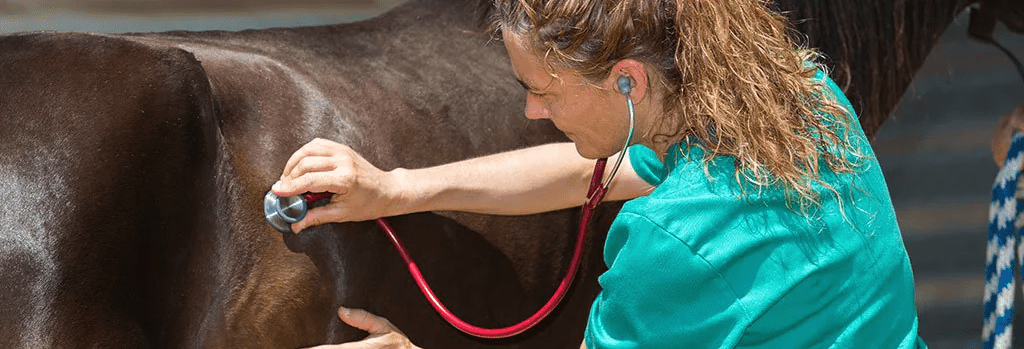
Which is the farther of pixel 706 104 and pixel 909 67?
pixel 909 67

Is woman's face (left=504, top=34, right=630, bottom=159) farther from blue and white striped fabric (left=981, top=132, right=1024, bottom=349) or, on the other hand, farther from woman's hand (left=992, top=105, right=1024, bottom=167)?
woman's hand (left=992, top=105, right=1024, bottom=167)

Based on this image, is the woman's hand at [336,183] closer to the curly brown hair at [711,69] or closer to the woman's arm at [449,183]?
the woman's arm at [449,183]

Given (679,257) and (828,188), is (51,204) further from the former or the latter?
(828,188)

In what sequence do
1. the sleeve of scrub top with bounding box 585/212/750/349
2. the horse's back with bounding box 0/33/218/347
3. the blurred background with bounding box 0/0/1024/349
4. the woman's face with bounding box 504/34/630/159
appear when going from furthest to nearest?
the blurred background with bounding box 0/0/1024/349, the horse's back with bounding box 0/33/218/347, the woman's face with bounding box 504/34/630/159, the sleeve of scrub top with bounding box 585/212/750/349

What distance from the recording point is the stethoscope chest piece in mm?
1601

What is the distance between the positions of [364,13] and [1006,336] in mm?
1998

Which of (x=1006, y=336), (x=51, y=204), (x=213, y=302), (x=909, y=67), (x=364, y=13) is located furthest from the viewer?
(x=364, y=13)

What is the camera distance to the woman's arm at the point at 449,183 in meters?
1.58

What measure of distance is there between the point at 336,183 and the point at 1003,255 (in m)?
1.33

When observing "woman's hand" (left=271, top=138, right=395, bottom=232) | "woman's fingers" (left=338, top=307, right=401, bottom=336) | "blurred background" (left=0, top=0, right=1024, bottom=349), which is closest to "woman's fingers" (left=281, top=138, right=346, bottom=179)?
"woman's hand" (left=271, top=138, right=395, bottom=232)

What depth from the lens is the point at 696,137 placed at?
51.6 inches

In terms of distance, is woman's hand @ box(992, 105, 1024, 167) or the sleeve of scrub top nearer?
the sleeve of scrub top

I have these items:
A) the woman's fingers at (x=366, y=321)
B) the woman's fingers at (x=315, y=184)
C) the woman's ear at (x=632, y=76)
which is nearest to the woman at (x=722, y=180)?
the woman's ear at (x=632, y=76)

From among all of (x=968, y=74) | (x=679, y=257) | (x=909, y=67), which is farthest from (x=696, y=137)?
(x=968, y=74)
